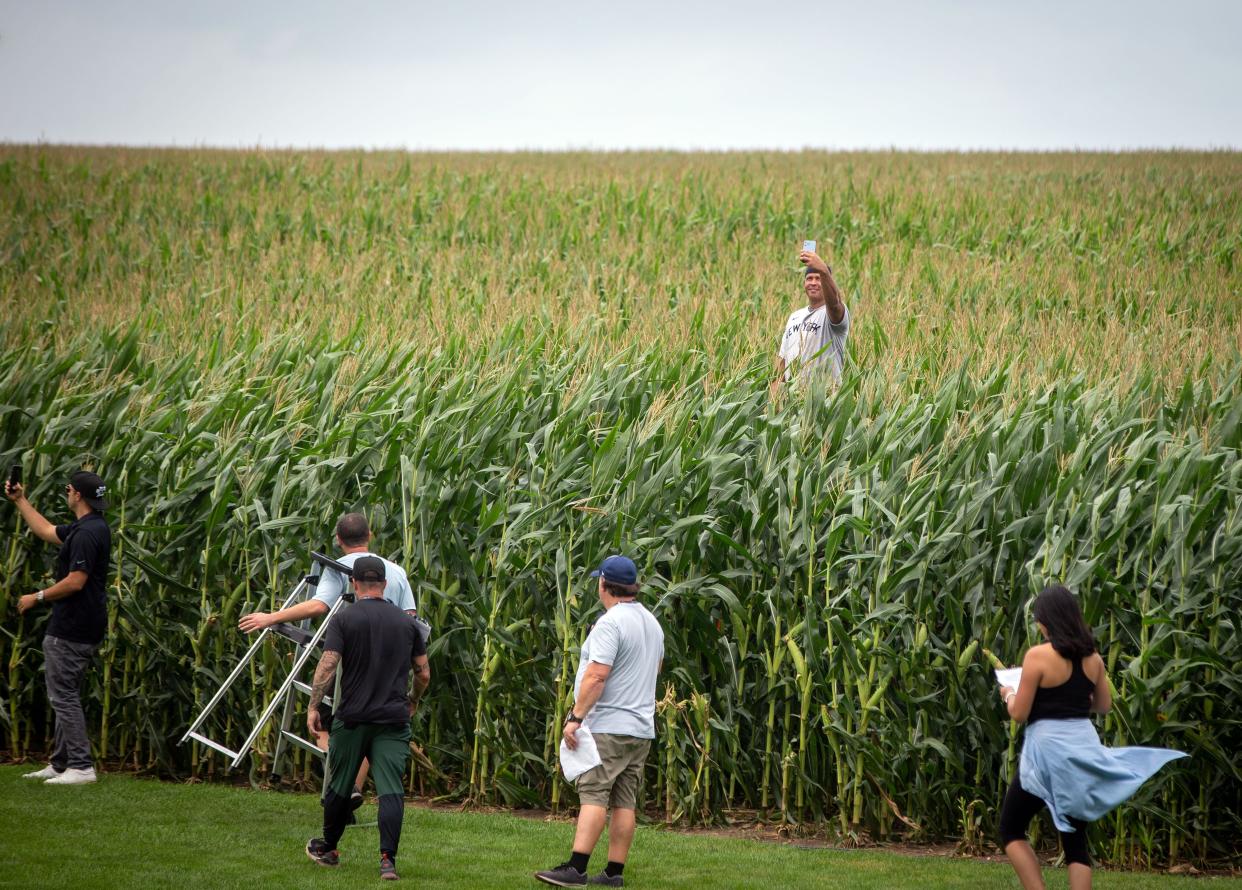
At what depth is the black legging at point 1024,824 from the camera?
5.91 m

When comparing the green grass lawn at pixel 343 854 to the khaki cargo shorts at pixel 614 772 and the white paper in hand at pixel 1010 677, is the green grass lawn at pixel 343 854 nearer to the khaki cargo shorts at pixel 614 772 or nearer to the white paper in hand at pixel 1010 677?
the khaki cargo shorts at pixel 614 772

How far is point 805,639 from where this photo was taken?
7.71m

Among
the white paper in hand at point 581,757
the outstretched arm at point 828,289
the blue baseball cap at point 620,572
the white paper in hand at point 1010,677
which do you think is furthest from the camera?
the outstretched arm at point 828,289

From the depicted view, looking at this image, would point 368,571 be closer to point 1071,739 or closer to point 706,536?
point 706,536

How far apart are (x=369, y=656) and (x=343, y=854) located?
1.50 metres

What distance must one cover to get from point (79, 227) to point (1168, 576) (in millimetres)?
21424

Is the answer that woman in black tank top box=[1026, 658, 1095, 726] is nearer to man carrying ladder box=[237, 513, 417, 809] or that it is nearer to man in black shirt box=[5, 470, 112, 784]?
man carrying ladder box=[237, 513, 417, 809]

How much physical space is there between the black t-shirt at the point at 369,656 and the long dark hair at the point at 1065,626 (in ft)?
10.9

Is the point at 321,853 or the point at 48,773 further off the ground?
the point at 48,773

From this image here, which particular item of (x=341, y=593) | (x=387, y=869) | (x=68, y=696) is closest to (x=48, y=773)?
(x=68, y=696)

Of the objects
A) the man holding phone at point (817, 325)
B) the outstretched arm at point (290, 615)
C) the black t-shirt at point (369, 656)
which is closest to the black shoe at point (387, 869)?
the black t-shirt at point (369, 656)

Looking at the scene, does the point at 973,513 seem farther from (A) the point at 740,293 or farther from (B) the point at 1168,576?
(A) the point at 740,293

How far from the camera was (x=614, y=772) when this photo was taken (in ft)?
21.3

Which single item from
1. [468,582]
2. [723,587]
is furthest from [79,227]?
[723,587]
